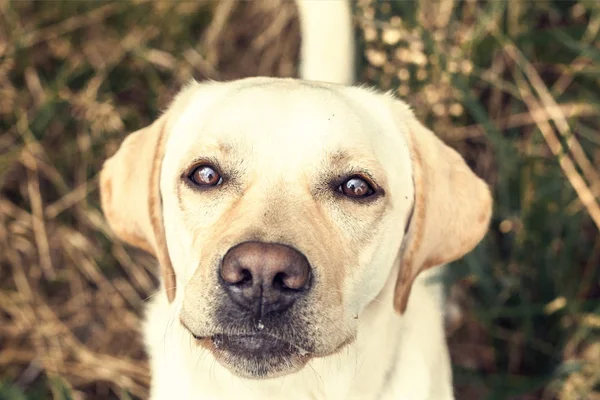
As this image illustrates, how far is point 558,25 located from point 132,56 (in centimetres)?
250

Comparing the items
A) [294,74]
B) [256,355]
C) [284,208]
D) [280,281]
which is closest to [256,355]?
[256,355]

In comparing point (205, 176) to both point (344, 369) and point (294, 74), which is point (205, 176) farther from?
point (294, 74)

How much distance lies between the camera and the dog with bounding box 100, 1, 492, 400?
6.88ft

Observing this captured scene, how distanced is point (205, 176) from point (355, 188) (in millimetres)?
484

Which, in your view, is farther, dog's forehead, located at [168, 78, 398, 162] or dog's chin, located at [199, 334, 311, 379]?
dog's forehead, located at [168, 78, 398, 162]

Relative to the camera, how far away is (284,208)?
224 centimetres

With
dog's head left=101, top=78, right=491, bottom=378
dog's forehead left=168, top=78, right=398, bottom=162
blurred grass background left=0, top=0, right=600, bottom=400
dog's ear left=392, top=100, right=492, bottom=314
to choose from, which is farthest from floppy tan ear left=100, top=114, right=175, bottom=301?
blurred grass background left=0, top=0, right=600, bottom=400

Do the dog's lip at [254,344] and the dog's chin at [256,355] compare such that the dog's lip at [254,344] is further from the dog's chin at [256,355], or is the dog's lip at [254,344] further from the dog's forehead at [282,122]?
the dog's forehead at [282,122]

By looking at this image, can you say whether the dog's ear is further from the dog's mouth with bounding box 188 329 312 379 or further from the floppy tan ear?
the floppy tan ear

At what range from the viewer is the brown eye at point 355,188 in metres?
2.40

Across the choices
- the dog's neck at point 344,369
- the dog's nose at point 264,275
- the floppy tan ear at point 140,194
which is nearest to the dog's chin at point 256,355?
the dog's nose at point 264,275

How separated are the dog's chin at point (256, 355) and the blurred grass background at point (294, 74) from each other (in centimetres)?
140

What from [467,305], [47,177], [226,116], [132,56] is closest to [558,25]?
[467,305]

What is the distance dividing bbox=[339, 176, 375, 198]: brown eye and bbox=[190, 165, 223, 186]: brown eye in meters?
0.40
